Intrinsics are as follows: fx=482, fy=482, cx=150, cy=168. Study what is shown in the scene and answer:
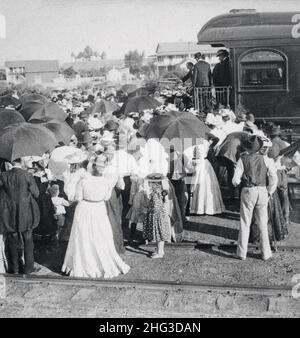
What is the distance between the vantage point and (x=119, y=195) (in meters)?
8.18

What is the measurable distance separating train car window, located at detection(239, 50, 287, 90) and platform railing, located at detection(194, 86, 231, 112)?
0.68m

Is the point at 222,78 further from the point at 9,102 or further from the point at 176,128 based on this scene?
the point at 9,102

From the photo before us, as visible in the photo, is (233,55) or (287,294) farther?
(233,55)

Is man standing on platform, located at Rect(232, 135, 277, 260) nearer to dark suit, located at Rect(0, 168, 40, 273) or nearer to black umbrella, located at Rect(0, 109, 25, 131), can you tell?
dark suit, located at Rect(0, 168, 40, 273)

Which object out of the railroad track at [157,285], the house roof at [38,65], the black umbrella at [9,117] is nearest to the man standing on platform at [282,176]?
the railroad track at [157,285]

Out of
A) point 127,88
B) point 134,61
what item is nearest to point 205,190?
point 127,88

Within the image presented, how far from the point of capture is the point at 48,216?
8.19 metres

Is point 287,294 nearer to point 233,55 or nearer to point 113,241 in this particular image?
point 113,241

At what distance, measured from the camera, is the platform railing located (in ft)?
43.0

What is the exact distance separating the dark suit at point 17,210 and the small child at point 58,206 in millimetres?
1238

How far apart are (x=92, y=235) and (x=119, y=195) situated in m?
1.48

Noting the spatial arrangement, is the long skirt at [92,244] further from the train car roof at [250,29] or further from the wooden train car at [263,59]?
the train car roof at [250,29]
